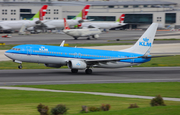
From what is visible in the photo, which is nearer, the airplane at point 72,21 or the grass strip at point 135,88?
the grass strip at point 135,88

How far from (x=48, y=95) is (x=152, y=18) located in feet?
547

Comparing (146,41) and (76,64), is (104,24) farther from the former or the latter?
(76,64)

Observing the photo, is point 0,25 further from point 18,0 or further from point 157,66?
point 157,66

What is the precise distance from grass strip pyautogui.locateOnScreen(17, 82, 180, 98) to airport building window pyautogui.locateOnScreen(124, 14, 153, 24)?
516 feet

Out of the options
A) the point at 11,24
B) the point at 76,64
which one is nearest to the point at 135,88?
the point at 76,64

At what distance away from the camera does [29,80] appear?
115ft

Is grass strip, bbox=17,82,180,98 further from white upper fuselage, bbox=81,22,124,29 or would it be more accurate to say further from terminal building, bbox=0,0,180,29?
terminal building, bbox=0,0,180,29

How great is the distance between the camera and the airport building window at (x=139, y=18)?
609 feet

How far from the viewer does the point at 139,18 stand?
190m

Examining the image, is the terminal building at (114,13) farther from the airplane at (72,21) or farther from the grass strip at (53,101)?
the grass strip at (53,101)

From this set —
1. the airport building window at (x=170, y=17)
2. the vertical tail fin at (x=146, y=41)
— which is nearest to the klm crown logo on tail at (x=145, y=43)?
the vertical tail fin at (x=146, y=41)

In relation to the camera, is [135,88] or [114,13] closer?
[135,88]

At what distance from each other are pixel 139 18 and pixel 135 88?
540ft

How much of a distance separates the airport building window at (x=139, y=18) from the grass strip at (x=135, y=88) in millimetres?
157130
